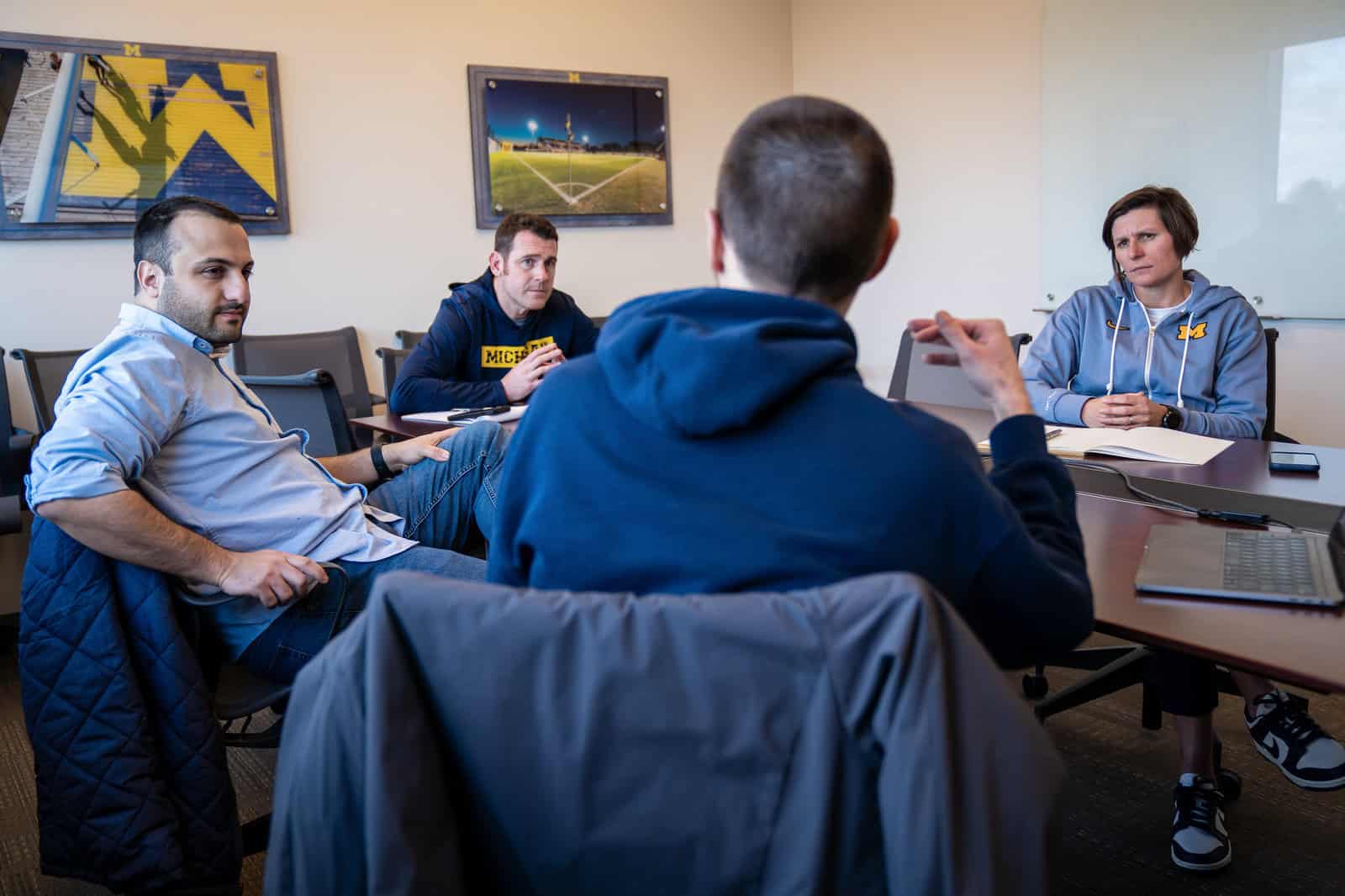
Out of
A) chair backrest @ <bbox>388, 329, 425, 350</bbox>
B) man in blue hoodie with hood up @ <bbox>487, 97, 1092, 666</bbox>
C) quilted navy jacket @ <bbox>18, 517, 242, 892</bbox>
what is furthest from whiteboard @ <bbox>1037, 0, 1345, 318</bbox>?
quilted navy jacket @ <bbox>18, 517, 242, 892</bbox>

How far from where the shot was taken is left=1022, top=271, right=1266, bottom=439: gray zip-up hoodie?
8.20 ft

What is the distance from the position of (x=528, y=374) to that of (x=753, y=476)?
201 centimetres

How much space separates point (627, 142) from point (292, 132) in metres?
1.57

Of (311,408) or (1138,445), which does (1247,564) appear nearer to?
(1138,445)

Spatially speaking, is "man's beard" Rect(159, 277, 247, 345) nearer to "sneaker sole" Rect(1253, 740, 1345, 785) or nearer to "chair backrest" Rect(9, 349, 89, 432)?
"chair backrest" Rect(9, 349, 89, 432)

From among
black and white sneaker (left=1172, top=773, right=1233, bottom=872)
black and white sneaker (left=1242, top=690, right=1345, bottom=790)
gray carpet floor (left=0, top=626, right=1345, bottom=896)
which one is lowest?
gray carpet floor (left=0, top=626, right=1345, bottom=896)

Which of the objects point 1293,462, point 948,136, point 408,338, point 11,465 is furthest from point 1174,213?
point 11,465

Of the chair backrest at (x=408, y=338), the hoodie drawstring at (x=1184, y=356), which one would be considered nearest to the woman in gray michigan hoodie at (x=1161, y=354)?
the hoodie drawstring at (x=1184, y=356)

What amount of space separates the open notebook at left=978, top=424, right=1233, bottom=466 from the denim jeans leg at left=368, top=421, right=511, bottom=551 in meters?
1.03

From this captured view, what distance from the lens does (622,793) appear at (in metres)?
0.74

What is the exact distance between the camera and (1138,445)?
204 centimetres

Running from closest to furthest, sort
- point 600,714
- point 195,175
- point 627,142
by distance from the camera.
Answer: point 600,714, point 195,175, point 627,142

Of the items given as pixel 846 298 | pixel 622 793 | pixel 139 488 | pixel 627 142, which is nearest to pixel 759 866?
pixel 622 793

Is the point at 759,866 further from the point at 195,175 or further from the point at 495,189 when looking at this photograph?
the point at 495,189
